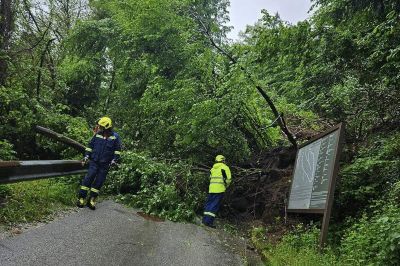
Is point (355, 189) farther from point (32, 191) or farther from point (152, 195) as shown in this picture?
point (32, 191)

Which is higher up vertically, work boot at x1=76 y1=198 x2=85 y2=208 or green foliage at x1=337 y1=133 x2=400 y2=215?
green foliage at x1=337 y1=133 x2=400 y2=215

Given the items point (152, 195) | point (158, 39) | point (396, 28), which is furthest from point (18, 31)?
point (396, 28)

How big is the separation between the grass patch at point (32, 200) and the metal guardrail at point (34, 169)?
363mm

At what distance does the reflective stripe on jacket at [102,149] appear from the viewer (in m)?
8.82

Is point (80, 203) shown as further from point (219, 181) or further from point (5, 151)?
point (219, 181)

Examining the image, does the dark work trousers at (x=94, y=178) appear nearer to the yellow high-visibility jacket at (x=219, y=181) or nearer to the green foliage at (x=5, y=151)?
the green foliage at (x=5, y=151)

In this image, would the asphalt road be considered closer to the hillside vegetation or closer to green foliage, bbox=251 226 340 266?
green foliage, bbox=251 226 340 266

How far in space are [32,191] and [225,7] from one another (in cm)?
3319

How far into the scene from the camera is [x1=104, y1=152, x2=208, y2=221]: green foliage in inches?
378

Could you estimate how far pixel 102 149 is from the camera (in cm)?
883

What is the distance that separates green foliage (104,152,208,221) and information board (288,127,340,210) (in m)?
2.46

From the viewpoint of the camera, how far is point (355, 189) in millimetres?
8281

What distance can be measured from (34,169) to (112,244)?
226 centimetres

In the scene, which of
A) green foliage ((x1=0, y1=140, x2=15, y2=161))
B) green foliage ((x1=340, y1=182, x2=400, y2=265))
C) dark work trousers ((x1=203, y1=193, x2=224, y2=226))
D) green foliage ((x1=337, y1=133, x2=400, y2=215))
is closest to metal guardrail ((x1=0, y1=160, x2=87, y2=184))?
green foliage ((x1=0, y1=140, x2=15, y2=161))
